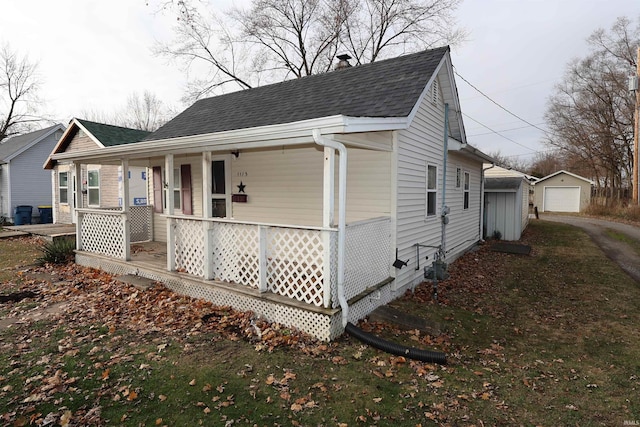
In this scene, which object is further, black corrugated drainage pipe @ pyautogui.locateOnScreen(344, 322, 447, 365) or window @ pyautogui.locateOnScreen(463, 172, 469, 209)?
window @ pyautogui.locateOnScreen(463, 172, 469, 209)

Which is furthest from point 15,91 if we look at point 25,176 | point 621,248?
point 621,248

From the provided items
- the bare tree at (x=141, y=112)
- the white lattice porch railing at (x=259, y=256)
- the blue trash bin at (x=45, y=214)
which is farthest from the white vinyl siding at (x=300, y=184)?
the bare tree at (x=141, y=112)

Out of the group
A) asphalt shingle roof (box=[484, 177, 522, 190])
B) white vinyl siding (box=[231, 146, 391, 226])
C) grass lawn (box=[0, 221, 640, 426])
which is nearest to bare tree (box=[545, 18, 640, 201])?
asphalt shingle roof (box=[484, 177, 522, 190])

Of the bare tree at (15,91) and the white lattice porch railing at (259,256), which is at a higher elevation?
the bare tree at (15,91)

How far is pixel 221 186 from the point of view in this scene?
346 inches

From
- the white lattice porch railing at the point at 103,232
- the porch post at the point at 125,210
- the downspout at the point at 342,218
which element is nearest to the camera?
the downspout at the point at 342,218

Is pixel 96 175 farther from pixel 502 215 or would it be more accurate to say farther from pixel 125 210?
pixel 502 215

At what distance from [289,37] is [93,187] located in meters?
14.9

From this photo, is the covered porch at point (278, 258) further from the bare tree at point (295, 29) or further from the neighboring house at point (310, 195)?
the bare tree at point (295, 29)

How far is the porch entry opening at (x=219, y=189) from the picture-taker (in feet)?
28.5

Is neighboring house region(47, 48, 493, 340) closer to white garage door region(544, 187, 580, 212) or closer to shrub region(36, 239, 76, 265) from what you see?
shrub region(36, 239, 76, 265)

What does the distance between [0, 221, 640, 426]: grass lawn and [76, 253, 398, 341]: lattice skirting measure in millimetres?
158

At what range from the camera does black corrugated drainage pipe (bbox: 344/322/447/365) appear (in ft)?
13.9

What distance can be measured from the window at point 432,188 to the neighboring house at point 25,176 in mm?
21856
